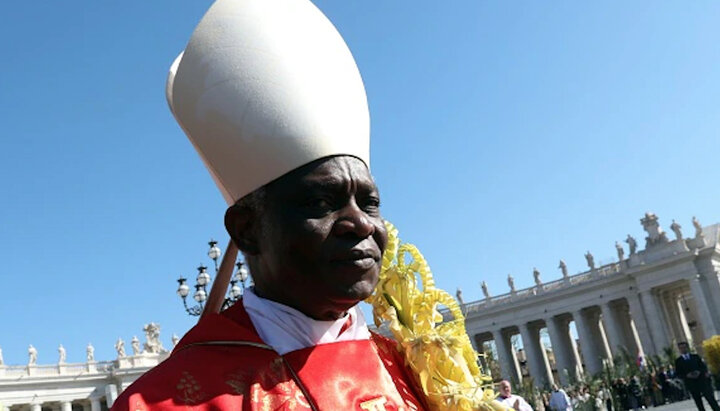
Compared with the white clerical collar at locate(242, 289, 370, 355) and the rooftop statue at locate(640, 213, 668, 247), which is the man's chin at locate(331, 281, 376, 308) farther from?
the rooftop statue at locate(640, 213, 668, 247)

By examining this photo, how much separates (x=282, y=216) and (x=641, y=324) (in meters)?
53.5

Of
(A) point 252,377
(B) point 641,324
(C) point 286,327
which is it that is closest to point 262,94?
(C) point 286,327

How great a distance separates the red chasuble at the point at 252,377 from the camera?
1.94m

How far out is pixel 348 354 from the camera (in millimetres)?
2201

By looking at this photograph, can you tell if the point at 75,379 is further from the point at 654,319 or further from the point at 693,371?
the point at 693,371

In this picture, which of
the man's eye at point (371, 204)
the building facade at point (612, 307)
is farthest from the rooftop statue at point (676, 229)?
the man's eye at point (371, 204)

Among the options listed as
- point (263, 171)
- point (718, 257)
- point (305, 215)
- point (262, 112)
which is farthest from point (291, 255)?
point (718, 257)

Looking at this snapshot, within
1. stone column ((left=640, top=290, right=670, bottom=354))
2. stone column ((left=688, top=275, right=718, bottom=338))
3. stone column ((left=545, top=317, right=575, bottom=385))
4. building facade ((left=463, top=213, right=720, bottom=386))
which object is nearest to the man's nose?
building facade ((left=463, top=213, right=720, bottom=386))

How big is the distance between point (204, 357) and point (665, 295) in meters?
57.7

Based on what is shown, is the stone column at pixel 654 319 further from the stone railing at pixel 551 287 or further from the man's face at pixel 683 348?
the man's face at pixel 683 348

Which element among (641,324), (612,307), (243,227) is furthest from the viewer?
(612,307)

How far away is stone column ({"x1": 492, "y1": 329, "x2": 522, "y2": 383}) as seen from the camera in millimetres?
56344

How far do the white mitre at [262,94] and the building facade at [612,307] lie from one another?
48.3m

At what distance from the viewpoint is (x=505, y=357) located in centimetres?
5778
